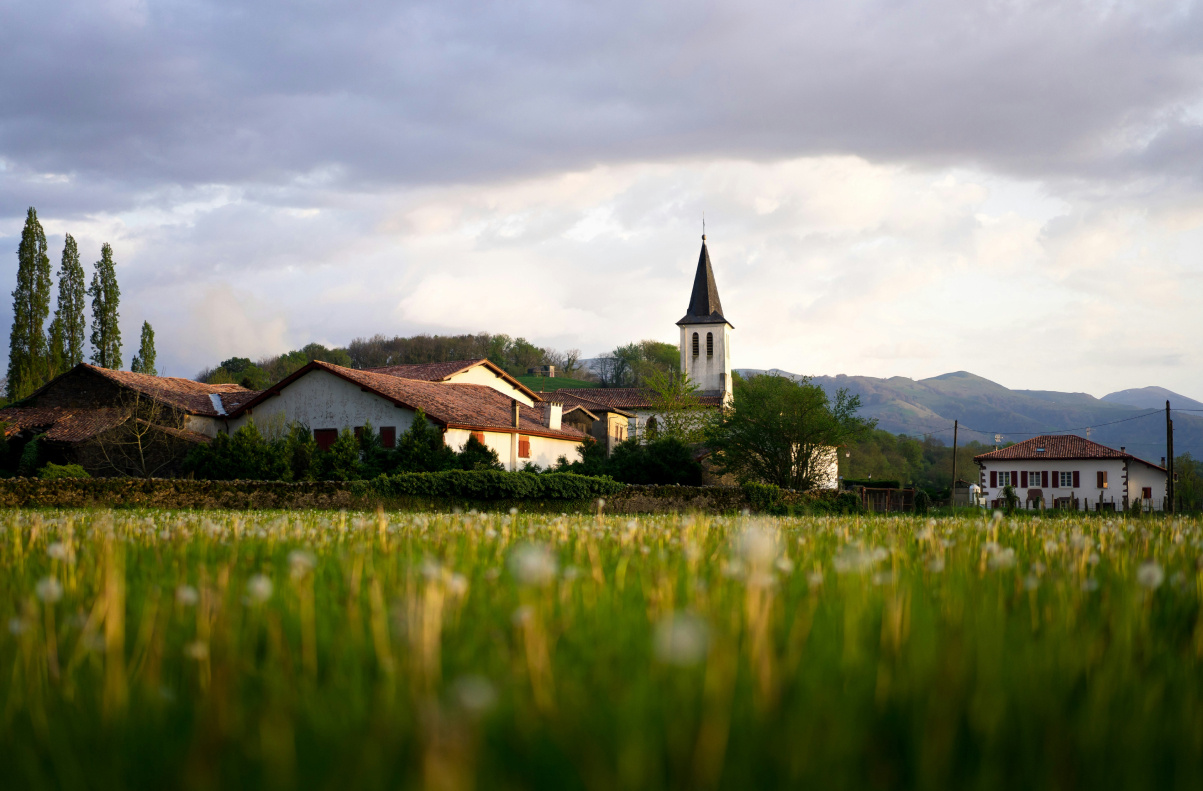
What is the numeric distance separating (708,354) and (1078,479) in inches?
1454

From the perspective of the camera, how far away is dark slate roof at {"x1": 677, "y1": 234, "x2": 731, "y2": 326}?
85688mm

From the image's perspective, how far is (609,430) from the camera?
70125mm

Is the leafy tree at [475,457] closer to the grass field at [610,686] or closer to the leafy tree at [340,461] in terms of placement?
the leafy tree at [340,461]

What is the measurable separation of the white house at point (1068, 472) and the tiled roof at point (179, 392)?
6383 cm

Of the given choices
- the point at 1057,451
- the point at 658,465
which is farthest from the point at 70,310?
the point at 1057,451

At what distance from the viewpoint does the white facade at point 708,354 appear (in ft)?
280

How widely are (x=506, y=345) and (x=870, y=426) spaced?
81363 mm

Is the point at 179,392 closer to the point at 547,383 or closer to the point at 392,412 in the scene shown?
the point at 392,412

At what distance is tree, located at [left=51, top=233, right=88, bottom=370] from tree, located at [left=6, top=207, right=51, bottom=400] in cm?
111

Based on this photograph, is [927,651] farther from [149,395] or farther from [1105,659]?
[149,395]

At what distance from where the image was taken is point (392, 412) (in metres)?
39.0

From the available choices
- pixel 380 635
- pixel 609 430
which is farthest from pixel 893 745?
pixel 609 430

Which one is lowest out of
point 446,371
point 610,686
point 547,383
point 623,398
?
point 610,686

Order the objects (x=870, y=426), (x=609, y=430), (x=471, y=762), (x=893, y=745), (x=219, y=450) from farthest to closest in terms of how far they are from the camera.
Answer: (x=609, y=430)
(x=870, y=426)
(x=219, y=450)
(x=893, y=745)
(x=471, y=762)
